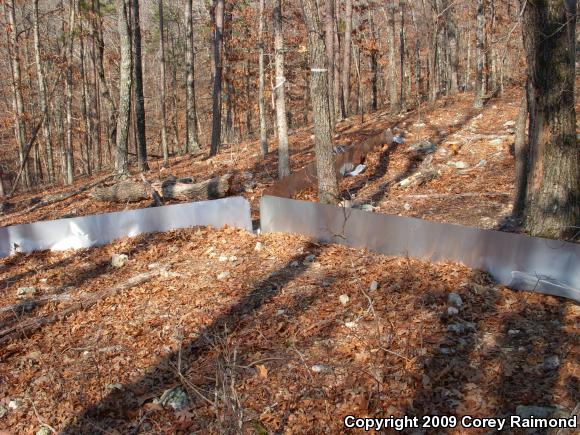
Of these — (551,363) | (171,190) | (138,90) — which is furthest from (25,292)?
(138,90)

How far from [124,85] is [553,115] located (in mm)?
9589

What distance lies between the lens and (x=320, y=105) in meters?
7.91

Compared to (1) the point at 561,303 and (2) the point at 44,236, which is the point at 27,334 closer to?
(2) the point at 44,236

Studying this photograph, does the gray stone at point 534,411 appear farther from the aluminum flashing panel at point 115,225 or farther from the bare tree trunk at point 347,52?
the bare tree trunk at point 347,52

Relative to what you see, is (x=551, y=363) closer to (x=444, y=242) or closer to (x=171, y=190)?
(x=444, y=242)

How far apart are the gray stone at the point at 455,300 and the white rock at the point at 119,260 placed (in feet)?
16.1

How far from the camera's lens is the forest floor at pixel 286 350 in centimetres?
376

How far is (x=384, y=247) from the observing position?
652 centimetres

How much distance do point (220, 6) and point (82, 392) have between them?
14.0m

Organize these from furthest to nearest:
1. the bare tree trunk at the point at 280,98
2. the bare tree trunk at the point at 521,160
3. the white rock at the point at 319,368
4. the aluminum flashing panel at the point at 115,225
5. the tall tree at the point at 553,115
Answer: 1. the bare tree trunk at the point at 280,98
2. the aluminum flashing panel at the point at 115,225
3. the bare tree trunk at the point at 521,160
4. the tall tree at the point at 553,115
5. the white rock at the point at 319,368

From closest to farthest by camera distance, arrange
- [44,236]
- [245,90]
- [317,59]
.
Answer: [317,59] < [44,236] < [245,90]

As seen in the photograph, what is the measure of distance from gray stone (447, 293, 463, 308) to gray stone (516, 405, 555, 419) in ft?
5.01

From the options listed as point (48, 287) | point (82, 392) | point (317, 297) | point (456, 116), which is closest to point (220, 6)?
point (456, 116)

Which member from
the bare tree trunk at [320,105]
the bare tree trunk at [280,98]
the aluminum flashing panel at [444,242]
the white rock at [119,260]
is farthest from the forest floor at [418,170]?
the white rock at [119,260]
